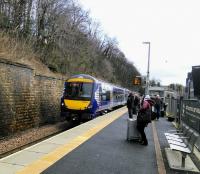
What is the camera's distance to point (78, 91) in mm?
22969

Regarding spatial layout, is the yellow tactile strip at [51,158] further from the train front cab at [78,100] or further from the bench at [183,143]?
the train front cab at [78,100]

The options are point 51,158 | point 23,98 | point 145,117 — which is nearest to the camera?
point 51,158

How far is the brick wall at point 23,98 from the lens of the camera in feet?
53.9

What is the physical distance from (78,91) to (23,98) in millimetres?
4837

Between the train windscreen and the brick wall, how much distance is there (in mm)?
1543

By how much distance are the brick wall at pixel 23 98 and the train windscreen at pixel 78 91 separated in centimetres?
154

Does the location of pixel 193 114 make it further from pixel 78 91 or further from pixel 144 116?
pixel 78 91

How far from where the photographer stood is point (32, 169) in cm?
738

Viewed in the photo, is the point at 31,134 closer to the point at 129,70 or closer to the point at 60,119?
the point at 60,119

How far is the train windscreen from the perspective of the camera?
22906mm

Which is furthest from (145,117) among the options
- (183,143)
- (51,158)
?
(51,158)

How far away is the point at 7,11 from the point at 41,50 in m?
7.24

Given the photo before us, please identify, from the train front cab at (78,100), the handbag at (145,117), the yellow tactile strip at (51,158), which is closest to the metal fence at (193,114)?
the handbag at (145,117)

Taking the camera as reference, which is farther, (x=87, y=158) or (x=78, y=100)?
(x=78, y=100)
